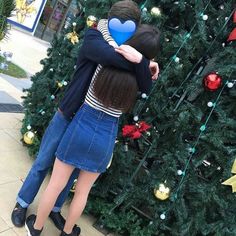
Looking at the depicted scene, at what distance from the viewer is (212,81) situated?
2840mm

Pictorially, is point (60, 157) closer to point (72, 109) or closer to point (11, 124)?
point (72, 109)

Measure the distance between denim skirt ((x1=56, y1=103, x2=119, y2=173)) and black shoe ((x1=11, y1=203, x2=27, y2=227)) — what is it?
2.43 ft

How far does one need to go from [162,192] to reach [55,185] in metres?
0.97

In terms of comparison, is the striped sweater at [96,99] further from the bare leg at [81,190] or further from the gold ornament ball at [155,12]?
the gold ornament ball at [155,12]

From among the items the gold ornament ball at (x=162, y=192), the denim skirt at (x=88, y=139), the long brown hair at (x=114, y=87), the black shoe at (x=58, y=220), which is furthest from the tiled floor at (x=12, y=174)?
the long brown hair at (x=114, y=87)

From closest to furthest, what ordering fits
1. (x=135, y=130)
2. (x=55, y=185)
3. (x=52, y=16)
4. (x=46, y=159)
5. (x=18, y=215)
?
(x=55, y=185) → (x=46, y=159) → (x=18, y=215) → (x=135, y=130) → (x=52, y=16)

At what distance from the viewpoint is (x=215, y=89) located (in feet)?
9.59

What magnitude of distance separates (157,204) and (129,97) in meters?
1.36

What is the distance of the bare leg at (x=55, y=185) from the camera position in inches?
94.5

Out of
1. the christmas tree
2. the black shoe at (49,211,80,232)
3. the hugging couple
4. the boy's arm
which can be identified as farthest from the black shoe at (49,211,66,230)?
the boy's arm

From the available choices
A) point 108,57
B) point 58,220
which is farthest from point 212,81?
point 58,220

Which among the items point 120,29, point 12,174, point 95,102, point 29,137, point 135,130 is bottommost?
point 12,174

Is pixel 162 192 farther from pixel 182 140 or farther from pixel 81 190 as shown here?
pixel 81 190

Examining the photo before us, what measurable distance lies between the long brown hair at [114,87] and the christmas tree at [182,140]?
0.90m
